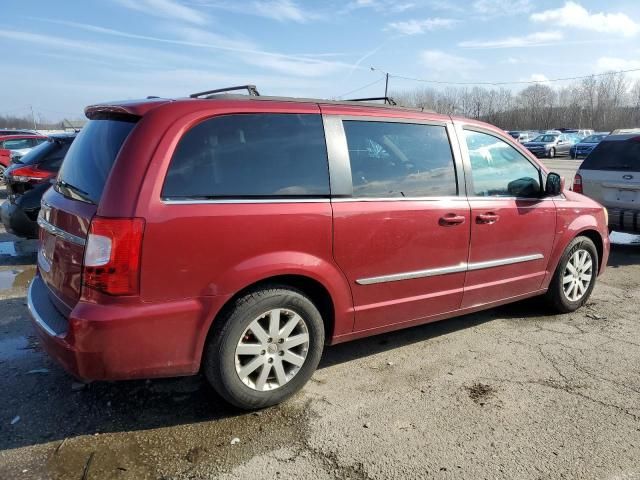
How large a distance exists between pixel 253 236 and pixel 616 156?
676 centimetres

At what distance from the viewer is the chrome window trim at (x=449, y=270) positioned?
11.2 feet

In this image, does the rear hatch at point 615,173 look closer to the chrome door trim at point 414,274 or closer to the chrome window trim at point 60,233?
the chrome door trim at point 414,274

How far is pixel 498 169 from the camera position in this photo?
4.20m

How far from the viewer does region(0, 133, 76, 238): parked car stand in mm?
6708

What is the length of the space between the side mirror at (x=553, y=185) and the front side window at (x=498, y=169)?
0.09 m

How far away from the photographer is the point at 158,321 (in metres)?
2.65

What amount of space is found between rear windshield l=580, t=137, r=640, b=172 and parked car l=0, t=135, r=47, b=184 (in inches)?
619

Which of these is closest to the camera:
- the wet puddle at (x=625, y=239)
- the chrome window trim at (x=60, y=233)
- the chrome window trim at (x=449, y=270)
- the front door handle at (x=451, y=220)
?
the chrome window trim at (x=60, y=233)

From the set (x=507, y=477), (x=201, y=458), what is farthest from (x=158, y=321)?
(x=507, y=477)

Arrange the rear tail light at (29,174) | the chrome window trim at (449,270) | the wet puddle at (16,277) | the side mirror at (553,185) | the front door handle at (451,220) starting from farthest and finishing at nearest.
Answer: the rear tail light at (29,174)
the wet puddle at (16,277)
the side mirror at (553,185)
the front door handle at (451,220)
the chrome window trim at (449,270)

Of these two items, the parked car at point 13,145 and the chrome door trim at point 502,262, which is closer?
the chrome door trim at point 502,262

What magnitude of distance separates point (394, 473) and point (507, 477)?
567mm

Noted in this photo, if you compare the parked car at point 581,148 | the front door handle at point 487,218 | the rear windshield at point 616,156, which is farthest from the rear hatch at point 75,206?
the parked car at point 581,148

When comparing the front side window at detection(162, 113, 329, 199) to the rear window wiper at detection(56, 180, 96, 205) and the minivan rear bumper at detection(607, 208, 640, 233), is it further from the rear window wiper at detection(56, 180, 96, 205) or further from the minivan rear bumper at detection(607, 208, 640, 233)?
the minivan rear bumper at detection(607, 208, 640, 233)
